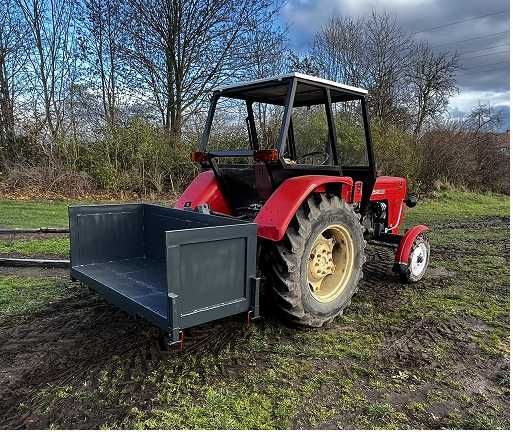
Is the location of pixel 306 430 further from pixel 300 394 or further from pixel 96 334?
pixel 96 334

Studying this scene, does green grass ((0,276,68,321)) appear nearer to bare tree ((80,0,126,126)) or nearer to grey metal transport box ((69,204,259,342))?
grey metal transport box ((69,204,259,342))

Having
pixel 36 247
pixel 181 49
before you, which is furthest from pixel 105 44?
pixel 36 247

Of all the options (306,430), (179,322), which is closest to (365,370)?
(306,430)

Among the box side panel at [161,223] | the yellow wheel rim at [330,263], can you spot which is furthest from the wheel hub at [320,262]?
the box side panel at [161,223]

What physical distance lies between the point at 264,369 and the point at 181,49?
492 inches

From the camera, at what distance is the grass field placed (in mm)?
2350

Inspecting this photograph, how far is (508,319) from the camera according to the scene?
3738 millimetres

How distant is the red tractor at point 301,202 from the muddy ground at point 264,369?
0.36 metres

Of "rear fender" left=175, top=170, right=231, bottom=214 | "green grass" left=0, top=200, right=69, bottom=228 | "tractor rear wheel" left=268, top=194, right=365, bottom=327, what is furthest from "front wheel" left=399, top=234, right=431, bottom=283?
Result: "green grass" left=0, top=200, right=69, bottom=228

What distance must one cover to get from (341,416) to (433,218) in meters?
8.41

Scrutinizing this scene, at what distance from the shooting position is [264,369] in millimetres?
2824

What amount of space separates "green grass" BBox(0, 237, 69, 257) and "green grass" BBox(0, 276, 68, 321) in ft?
3.87

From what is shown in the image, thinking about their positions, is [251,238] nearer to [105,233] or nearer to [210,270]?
[210,270]

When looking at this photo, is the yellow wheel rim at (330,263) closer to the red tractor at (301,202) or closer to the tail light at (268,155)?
the red tractor at (301,202)
